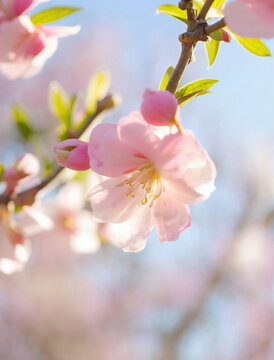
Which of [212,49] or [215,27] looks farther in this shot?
[212,49]

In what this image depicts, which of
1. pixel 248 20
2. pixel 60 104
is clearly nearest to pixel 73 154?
pixel 248 20

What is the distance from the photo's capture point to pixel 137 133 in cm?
55

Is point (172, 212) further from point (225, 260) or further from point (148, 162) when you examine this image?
point (225, 260)

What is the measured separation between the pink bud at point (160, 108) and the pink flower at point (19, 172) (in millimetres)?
368

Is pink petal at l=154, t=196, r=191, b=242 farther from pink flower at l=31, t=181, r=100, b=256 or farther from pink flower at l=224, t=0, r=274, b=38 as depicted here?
pink flower at l=31, t=181, r=100, b=256

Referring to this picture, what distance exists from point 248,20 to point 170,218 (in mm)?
273

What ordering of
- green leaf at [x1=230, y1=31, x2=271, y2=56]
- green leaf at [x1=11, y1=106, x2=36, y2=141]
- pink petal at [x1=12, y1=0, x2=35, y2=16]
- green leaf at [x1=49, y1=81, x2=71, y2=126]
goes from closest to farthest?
1. green leaf at [x1=230, y1=31, x2=271, y2=56]
2. pink petal at [x1=12, y1=0, x2=35, y2=16]
3. green leaf at [x1=49, y1=81, x2=71, y2=126]
4. green leaf at [x1=11, y1=106, x2=36, y2=141]

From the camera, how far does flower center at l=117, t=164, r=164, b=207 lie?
663mm

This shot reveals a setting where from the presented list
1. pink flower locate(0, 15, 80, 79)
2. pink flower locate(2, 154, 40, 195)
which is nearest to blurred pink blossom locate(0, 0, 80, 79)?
pink flower locate(0, 15, 80, 79)

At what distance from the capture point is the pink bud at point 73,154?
1.92ft

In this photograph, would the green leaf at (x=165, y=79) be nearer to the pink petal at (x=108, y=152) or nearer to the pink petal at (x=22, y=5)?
the pink petal at (x=108, y=152)

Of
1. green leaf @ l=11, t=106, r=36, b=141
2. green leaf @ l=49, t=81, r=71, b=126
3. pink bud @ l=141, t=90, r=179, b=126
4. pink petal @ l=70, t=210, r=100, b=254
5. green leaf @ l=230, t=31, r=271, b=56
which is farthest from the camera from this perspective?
pink petal @ l=70, t=210, r=100, b=254

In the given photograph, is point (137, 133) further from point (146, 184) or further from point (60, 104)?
point (60, 104)

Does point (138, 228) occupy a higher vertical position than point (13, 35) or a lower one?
lower
